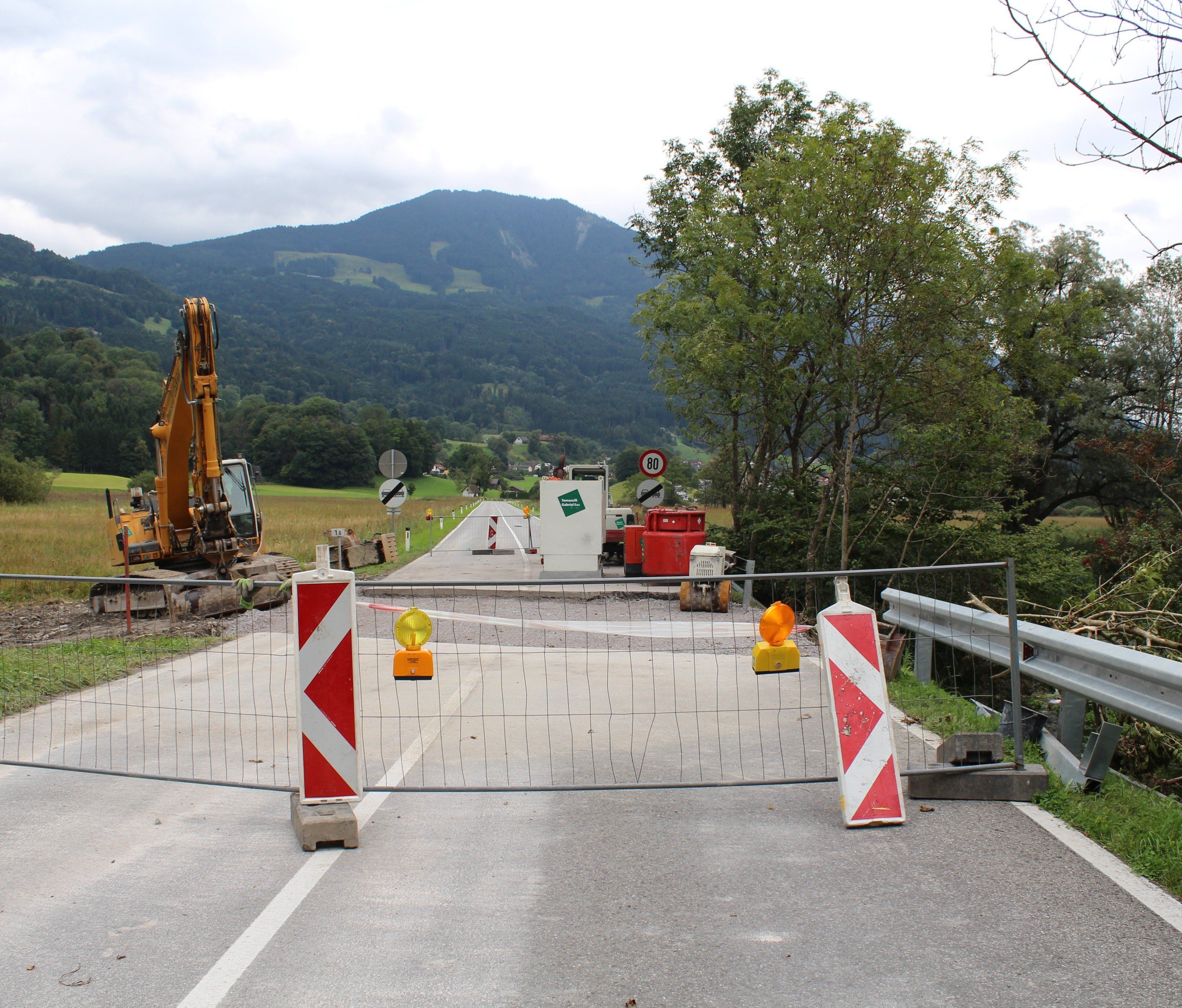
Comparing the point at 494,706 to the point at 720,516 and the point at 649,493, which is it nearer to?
the point at 649,493

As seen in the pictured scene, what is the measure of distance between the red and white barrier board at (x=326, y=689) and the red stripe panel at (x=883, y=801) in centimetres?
259

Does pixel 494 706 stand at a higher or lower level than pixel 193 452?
lower

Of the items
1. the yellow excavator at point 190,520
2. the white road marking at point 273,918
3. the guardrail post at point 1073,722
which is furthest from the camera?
the yellow excavator at point 190,520

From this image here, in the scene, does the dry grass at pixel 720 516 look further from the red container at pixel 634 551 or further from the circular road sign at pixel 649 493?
the red container at pixel 634 551

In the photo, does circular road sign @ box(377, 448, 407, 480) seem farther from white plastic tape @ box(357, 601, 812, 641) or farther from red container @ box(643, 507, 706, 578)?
white plastic tape @ box(357, 601, 812, 641)

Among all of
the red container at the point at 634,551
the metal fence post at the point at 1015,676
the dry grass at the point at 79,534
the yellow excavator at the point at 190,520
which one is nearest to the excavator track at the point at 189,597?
the yellow excavator at the point at 190,520

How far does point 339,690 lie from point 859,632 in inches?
107

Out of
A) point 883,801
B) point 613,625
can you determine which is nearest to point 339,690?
point 883,801

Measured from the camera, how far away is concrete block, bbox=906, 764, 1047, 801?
5312mm

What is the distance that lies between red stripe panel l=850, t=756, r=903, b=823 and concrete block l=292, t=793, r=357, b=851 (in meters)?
2.50

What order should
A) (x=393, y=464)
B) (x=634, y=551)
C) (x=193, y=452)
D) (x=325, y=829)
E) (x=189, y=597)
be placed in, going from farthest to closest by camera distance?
(x=393, y=464), (x=634, y=551), (x=193, y=452), (x=189, y=597), (x=325, y=829)

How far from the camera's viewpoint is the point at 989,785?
5332 mm

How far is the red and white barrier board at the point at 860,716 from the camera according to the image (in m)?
4.91

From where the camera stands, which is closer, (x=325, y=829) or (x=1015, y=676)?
(x=325, y=829)
